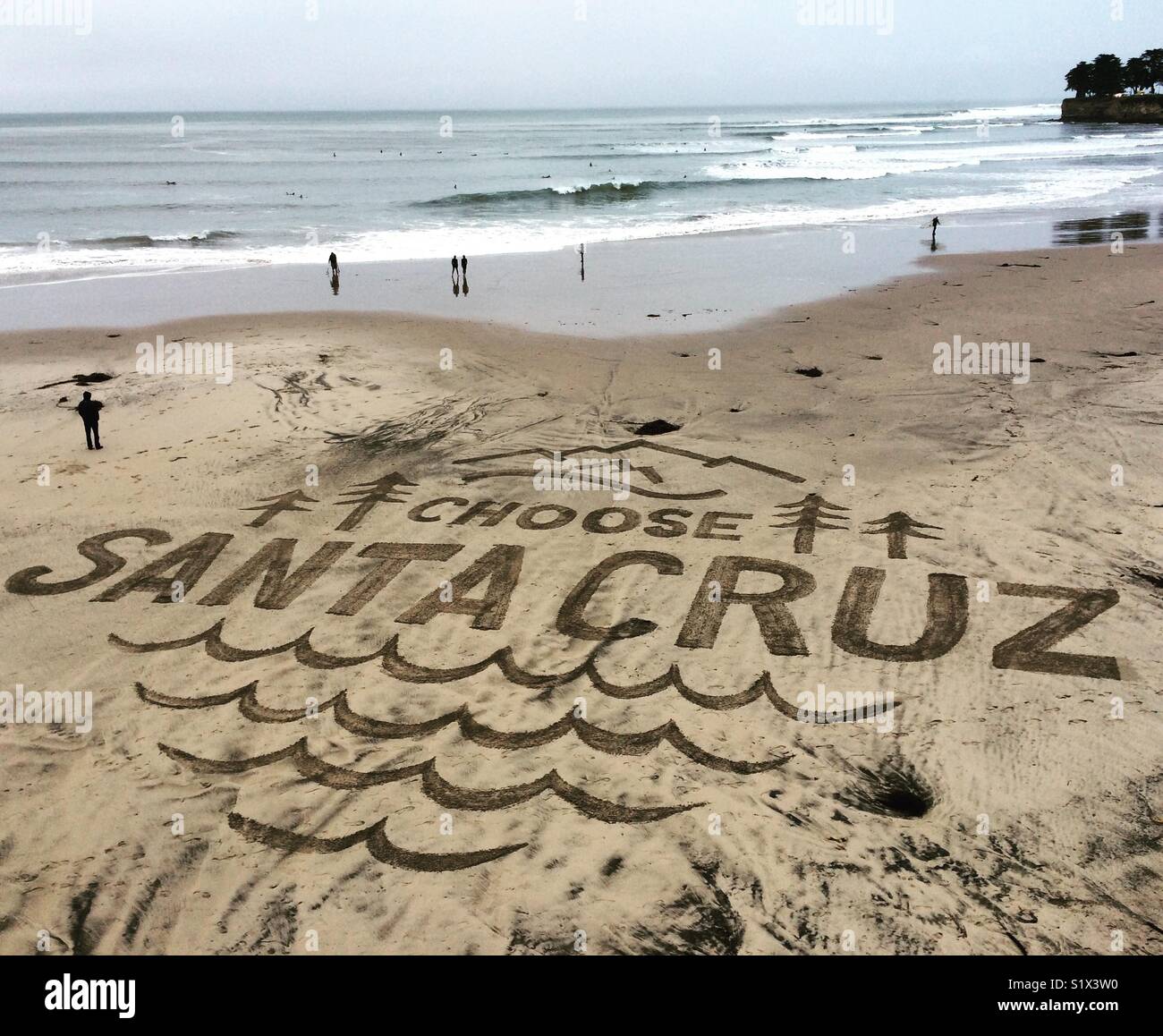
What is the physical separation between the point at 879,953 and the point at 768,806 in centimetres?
89

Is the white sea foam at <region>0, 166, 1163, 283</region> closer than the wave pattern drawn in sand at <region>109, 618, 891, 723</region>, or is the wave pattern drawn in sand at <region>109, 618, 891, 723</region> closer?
the wave pattern drawn in sand at <region>109, 618, 891, 723</region>

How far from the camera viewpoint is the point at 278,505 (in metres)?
7.81

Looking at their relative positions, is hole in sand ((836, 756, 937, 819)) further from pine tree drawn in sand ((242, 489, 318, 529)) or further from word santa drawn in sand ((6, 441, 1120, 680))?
pine tree drawn in sand ((242, 489, 318, 529))

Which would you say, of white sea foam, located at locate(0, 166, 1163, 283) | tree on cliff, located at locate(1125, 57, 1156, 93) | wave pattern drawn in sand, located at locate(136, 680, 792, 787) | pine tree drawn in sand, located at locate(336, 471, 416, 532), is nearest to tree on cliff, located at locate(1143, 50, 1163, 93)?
tree on cliff, located at locate(1125, 57, 1156, 93)

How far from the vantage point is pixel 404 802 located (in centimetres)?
436

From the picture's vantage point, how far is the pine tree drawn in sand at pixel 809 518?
6922mm

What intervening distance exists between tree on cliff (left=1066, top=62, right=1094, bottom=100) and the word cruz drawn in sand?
342 ft

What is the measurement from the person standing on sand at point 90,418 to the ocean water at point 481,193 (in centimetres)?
1286

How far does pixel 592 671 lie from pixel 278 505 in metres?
3.87

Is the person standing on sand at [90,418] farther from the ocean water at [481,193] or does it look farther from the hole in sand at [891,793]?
the ocean water at [481,193]

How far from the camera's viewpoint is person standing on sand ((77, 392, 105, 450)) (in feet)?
29.2

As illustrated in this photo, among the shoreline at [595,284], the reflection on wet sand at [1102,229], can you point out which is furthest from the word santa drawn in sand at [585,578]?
the reflection on wet sand at [1102,229]
